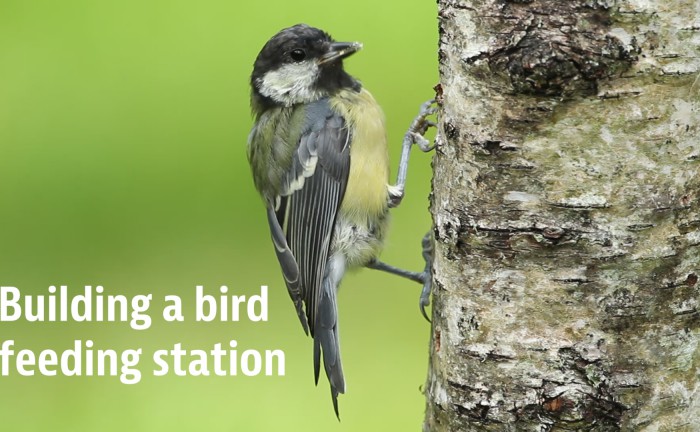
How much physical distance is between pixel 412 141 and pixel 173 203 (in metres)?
3.22

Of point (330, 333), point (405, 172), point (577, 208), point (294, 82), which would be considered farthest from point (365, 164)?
point (577, 208)

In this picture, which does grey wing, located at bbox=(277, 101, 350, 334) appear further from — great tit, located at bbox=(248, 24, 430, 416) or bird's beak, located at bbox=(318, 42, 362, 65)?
bird's beak, located at bbox=(318, 42, 362, 65)

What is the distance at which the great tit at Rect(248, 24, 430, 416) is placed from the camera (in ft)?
14.1

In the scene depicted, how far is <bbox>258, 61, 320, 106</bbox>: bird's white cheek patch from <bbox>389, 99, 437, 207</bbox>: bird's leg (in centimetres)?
47

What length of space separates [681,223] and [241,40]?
606 cm

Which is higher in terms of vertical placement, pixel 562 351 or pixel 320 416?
pixel 562 351

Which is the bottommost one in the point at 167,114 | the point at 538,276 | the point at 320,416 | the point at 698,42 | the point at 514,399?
the point at 320,416

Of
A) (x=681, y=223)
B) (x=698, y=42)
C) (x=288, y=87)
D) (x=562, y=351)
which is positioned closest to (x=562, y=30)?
(x=698, y=42)

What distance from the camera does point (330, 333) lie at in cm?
419

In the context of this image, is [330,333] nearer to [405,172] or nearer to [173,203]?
[405,172]

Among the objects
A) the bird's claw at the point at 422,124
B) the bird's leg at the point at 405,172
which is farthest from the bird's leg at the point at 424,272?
the bird's claw at the point at 422,124

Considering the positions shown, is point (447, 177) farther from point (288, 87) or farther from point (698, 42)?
point (288, 87)

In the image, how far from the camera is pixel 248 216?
6988 millimetres

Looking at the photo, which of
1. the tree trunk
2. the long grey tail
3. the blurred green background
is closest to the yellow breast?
the long grey tail
